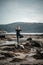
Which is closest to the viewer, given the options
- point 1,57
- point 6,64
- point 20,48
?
point 6,64

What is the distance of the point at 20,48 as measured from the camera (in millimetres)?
5598

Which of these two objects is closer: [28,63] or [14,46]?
[28,63]

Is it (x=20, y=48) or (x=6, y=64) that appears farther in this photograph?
(x=20, y=48)

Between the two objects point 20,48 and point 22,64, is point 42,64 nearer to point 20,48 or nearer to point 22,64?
point 22,64

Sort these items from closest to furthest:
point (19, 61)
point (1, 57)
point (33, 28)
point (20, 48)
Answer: point (19, 61)
point (1, 57)
point (20, 48)
point (33, 28)

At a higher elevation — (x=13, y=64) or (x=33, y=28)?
(x=13, y=64)

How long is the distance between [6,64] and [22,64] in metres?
0.38

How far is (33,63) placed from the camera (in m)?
3.42

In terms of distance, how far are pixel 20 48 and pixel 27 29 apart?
30756mm

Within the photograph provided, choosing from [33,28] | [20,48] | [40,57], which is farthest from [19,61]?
[33,28]

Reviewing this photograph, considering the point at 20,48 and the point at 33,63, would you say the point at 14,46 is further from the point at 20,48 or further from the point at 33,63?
the point at 33,63

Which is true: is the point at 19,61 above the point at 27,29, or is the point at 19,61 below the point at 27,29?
above

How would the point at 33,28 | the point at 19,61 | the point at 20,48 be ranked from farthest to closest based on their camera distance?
the point at 33,28
the point at 20,48
the point at 19,61

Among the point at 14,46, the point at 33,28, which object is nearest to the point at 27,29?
the point at 33,28
